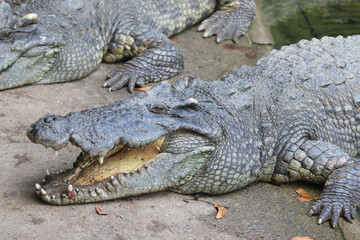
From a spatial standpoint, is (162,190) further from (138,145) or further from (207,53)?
(207,53)

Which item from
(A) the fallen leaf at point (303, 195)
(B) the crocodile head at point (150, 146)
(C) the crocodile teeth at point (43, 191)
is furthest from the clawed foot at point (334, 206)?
(C) the crocodile teeth at point (43, 191)

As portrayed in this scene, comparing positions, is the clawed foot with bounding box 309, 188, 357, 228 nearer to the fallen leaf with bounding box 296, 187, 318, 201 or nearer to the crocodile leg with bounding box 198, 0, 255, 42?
the fallen leaf with bounding box 296, 187, 318, 201

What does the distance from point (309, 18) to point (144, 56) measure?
9.31ft

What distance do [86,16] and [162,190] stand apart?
9.34 feet

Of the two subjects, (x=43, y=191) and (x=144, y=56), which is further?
(x=144, y=56)

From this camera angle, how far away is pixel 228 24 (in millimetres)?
7465

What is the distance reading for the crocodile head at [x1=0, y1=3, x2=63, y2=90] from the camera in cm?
555

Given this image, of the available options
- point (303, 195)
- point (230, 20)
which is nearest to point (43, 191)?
point (303, 195)

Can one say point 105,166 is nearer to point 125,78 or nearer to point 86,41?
point 125,78

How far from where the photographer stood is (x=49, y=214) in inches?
144

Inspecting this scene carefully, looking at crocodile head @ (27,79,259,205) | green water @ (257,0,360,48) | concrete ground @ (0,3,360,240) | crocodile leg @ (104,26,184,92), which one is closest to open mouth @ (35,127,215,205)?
crocodile head @ (27,79,259,205)

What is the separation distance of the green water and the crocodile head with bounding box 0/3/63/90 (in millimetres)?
2864

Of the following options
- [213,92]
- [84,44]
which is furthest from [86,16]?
[213,92]

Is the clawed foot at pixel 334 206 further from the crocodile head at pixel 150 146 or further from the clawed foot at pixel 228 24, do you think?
the clawed foot at pixel 228 24
